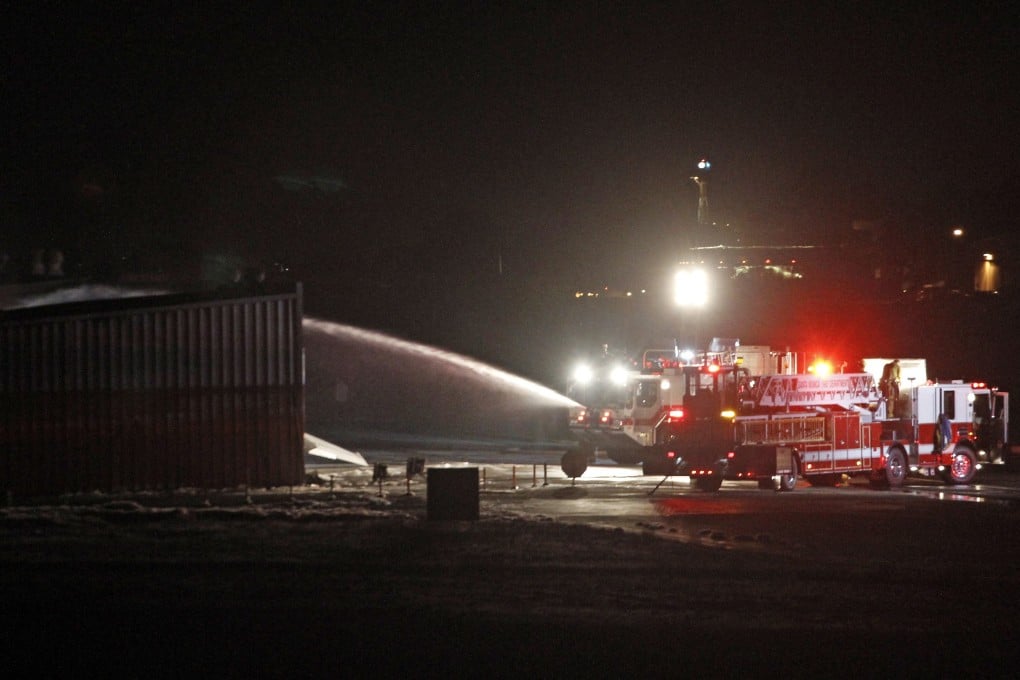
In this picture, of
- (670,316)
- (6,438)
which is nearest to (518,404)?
(670,316)

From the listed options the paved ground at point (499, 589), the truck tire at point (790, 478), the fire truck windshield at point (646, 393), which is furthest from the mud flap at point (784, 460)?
the fire truck windshield at point (646, 393)

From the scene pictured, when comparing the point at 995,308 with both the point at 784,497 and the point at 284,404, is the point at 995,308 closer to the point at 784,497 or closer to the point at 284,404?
the point at 784,497

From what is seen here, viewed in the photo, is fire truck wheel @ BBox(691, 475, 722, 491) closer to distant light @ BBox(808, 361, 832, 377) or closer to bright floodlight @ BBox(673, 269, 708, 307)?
distant light @ BBox(808, 361, 832, 377)

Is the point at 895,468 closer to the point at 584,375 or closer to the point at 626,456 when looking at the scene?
the point at 626,456

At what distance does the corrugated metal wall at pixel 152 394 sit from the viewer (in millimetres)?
25453

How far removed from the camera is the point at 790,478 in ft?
98.3

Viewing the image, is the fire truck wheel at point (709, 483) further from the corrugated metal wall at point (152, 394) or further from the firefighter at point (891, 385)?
the corrugated metal wall at point (152, 394)

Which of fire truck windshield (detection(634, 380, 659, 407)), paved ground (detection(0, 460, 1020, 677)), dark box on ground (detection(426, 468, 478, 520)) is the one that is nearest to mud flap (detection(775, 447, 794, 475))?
paved ground (detection(0, 460, 1020, 677))

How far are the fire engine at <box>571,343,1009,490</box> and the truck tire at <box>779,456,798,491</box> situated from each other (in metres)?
0.04

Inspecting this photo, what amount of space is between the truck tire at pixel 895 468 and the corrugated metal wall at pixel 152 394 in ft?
52.5

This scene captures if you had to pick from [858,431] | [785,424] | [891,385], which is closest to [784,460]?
[785,424]

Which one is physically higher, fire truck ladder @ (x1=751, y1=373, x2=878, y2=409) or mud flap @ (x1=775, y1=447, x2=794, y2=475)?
fire truck ladder @ (x1=751, y1=373, x2=878, y2=409)

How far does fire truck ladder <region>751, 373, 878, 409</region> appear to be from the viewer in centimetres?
2925

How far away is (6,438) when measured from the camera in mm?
25172
